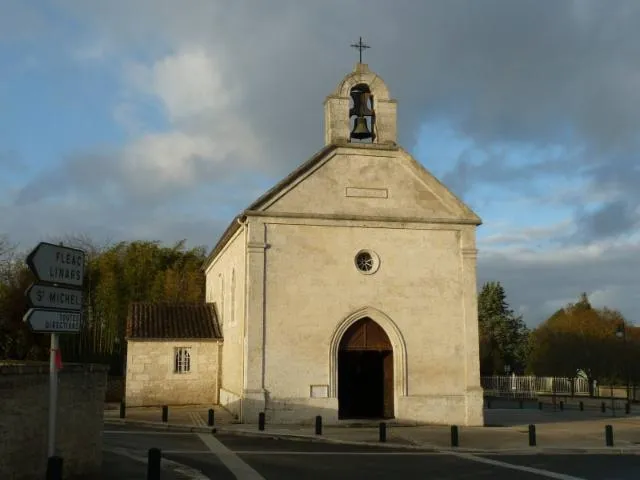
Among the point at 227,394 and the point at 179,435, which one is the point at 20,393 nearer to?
the point at 179,435

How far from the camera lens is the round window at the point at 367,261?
24688mm

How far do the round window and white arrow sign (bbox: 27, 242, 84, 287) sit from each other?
1560 centimetres

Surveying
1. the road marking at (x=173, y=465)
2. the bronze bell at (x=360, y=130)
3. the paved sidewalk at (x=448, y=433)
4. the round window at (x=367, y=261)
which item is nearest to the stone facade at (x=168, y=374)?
the paved sidewalk at (x=448, y=433)

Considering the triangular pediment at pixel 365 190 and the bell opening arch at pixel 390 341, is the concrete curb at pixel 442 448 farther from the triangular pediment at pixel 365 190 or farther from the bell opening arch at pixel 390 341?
the triangular pediment at pixel 365 190

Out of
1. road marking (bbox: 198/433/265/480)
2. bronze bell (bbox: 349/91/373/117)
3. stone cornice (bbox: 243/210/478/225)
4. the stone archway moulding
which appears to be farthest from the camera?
bronze bell (bbox: 349/91/373/117)

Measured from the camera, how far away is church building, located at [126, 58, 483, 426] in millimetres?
23500

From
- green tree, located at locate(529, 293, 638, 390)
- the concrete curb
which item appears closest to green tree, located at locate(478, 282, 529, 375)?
green tree, located at locate(529, 293, 638, 390)

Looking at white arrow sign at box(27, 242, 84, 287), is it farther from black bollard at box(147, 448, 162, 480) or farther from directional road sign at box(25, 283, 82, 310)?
black bollard at box(147, 448, 162, 480)

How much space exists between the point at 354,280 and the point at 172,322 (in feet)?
36.3

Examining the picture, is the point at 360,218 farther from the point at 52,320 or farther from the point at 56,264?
the point at 52,320

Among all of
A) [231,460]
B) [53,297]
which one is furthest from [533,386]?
[53,297]

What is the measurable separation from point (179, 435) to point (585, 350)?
37400 mm

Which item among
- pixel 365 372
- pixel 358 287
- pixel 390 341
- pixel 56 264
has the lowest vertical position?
pixel 365 372

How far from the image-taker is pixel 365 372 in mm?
26344
